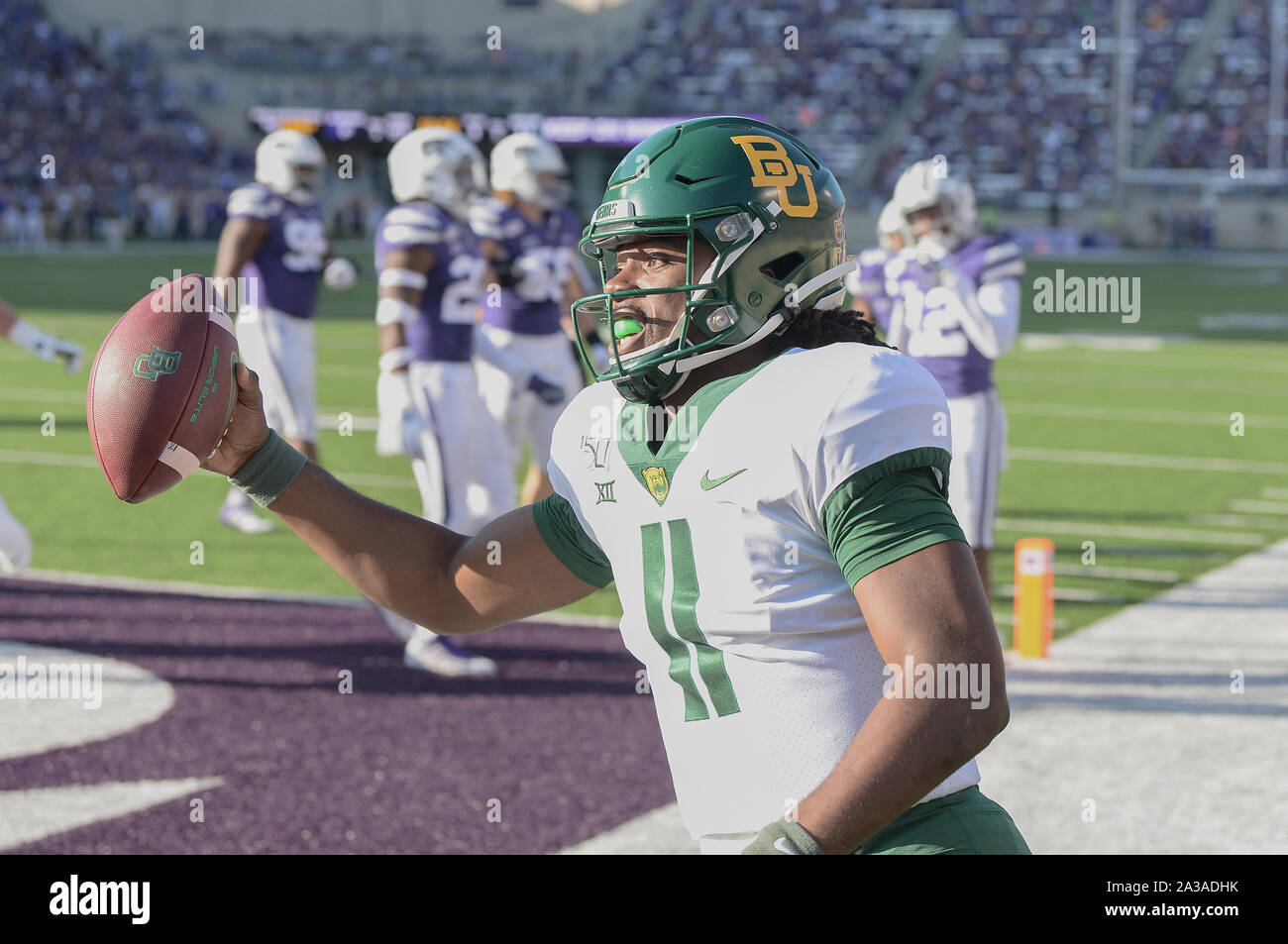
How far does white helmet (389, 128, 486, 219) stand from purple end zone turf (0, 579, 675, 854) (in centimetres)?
183

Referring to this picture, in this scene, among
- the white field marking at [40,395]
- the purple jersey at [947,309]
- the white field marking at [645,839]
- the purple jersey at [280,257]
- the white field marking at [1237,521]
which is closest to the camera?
the white field marking at [645,839]

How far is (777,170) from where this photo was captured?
2322 mm

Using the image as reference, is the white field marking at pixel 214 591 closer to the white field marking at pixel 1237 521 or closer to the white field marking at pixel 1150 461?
the white field marking at pixel 1237 521

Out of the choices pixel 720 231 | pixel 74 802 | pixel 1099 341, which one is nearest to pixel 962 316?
pixel 74 802

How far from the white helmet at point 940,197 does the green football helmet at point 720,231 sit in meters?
4.25

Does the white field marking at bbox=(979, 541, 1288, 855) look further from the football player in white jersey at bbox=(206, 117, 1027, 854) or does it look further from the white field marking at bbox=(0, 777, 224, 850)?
the white field marking at bbox=(0, 777, 224, 850)

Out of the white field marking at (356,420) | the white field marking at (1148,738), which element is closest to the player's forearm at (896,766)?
the white field marking at (1148,738)

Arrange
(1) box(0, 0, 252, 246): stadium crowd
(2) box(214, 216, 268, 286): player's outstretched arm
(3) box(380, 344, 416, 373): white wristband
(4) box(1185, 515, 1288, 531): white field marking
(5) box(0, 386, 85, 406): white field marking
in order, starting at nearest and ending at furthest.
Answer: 1. (3) box(380, 344, 416, 373): white wristband
2. (2) box(214, 216, 268, 286): player's outstretched arm
3. (4) box(1185, 515, 1288, 531): white field marking
4. (5) box(0, 386, 85, 406): white field marking
5. (1) box(0, 0, 252, 246): stadium crowd

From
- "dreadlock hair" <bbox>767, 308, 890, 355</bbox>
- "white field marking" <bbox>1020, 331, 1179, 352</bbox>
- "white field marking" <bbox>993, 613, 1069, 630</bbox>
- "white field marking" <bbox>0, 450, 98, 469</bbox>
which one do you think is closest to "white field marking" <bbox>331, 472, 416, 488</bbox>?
"white field marking" <bbox>0, 450, 98, 469</bbox>

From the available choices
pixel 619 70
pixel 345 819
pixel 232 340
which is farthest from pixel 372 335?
pixel 619 70

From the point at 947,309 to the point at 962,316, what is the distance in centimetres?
9

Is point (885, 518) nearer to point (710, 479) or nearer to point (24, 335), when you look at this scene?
point (710, 479)

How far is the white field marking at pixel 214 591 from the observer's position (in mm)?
7004

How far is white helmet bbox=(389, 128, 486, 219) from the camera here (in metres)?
6.57
